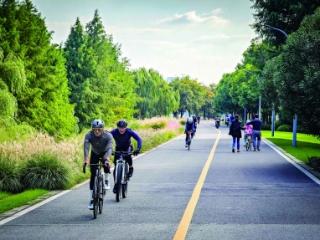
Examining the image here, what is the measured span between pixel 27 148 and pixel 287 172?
784 centimetres

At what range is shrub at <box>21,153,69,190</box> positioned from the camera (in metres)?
14.7

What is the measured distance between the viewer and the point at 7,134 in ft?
81.6

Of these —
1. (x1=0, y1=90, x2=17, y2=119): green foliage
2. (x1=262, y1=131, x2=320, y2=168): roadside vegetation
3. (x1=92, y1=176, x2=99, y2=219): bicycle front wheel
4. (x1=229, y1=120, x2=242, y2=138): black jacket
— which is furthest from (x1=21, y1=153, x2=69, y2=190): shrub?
(x1=0, y1=90, x2=17, y2=119): green foliage

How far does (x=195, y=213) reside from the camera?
417 inches

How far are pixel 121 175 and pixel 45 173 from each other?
10.6ft

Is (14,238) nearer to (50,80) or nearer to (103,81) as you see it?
(50,80)

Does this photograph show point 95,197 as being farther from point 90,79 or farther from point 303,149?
point 90,79

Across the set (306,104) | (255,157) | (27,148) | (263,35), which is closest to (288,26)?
(263,35)

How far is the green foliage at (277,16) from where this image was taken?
33500mm

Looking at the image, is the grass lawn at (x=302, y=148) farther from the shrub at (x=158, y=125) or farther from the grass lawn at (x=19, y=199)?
the grass lawn at (x=19, y=199)

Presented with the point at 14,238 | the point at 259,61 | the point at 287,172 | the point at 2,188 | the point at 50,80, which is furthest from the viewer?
the point at 259,61

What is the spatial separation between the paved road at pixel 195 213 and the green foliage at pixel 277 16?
57.9ft

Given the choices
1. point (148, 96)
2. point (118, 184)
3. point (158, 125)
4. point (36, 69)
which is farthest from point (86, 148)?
point (148, 96)

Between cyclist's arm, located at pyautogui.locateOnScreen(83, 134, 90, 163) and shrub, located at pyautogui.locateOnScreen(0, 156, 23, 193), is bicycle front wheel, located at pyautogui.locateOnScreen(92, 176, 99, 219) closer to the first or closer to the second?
cyclist's arm, located at pyautogui.locateOnScreen(83, 134, 90, 163)
